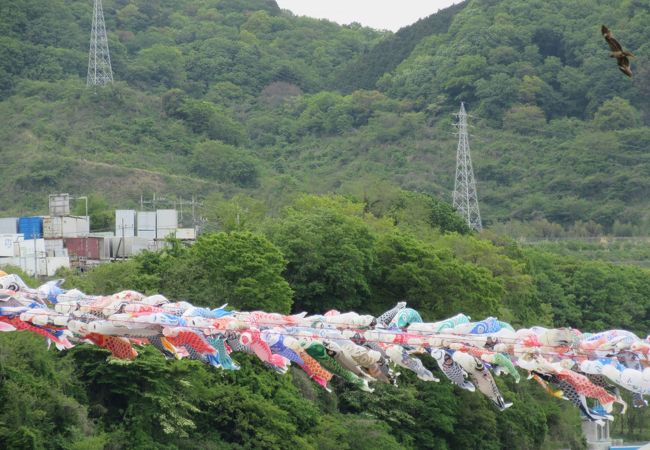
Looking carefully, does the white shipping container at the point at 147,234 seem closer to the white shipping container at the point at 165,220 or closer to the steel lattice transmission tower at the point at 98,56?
the white shipping container at the point at 165,220

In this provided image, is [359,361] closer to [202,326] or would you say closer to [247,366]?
[202,326]

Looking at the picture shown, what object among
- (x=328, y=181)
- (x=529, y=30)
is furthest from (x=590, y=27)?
(x=328, y=181)

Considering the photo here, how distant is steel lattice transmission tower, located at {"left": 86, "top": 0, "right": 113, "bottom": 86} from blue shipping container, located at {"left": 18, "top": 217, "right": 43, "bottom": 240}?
197 feet

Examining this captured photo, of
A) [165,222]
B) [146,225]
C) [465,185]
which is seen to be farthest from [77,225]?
[465,185]

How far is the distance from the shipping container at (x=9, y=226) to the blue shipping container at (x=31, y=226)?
0.35 meters

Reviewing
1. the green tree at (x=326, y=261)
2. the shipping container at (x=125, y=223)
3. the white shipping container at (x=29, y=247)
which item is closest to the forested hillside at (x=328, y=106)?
the shipping container at (x=125, y=223)

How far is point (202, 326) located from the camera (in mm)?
29562

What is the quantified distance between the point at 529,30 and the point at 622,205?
3056 cm

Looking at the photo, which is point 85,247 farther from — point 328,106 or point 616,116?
point 328,106

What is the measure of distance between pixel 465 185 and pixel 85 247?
152 feet

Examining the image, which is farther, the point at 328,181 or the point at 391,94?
the point at 391,94

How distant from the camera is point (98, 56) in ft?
477

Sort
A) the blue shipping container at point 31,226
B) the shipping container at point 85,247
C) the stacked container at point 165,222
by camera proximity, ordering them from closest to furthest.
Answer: the shipping container at point 85,247 → the blue shipping container at point 31,226 → the stacked container at point 165,222

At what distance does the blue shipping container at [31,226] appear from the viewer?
73.4m
